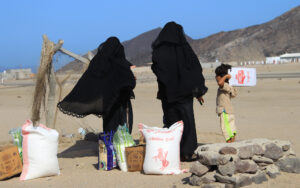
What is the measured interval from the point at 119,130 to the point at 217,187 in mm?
1934

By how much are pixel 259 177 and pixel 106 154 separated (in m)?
2.23

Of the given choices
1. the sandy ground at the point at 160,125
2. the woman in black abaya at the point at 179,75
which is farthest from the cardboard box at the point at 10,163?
the woman in black abaya at the point at 179,75

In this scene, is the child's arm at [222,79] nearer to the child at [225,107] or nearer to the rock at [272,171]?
the child at [225,107]

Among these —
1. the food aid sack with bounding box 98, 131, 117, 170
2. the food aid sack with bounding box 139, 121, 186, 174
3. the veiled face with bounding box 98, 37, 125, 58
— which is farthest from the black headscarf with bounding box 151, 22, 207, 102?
the food aid sack with bounding box 98, 131, 117, 170

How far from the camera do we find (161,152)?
581 cm

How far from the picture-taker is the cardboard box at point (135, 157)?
613cm

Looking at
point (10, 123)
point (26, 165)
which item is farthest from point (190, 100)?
point (10, 123)

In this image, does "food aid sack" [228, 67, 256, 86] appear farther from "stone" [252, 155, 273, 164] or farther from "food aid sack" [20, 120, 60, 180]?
"food aid sack" [20, 120, 60, 180]

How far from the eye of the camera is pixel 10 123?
12.7m

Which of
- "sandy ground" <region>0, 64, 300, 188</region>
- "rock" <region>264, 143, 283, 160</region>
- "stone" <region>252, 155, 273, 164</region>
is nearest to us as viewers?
"stone" <region>252, 155, 273, 164</region>

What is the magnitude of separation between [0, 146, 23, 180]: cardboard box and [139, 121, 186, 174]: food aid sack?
175 centimetres

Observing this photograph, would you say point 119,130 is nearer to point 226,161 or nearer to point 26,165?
point 26,165

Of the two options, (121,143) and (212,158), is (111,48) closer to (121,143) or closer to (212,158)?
(121,143)

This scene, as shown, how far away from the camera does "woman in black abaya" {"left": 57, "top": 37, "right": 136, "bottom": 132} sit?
6.62 m
